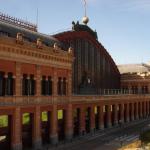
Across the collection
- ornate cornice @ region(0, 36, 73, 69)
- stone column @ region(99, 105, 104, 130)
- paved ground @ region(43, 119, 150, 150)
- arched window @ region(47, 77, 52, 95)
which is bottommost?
paved ground @ region(43, 119, 150, 150)

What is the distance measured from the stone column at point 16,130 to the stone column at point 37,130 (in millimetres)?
4023

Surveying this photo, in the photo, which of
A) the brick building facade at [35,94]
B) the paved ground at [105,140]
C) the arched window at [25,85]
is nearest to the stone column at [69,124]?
the brick building facade at [35,94]

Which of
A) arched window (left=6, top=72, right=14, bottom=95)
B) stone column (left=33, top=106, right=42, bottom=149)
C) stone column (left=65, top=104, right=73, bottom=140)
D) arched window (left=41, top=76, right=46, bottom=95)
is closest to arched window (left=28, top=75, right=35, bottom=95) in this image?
stone column (left=33, top=106, right=42, bottom=149)

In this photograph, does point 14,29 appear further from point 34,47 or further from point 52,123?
point 52,123

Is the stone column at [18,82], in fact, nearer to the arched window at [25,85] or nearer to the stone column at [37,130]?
the arched window at [25,85]

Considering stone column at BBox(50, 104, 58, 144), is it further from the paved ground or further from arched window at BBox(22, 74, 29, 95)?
arched window at BBox(22, 74, 29, 95)

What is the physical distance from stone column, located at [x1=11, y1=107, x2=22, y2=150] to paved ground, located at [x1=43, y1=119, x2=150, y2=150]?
20.7 feet

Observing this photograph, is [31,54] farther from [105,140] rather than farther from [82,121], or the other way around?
[105,140]

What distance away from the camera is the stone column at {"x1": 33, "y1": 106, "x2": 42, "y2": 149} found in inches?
2066

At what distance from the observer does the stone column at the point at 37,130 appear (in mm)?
52469

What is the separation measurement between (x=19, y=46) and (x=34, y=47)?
158 inches

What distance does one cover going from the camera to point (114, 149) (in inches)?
2135

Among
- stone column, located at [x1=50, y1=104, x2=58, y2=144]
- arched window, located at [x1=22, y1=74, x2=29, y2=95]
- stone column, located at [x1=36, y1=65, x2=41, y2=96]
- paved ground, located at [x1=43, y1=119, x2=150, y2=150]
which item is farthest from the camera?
stone column, located at [x1=50, y1=104, x2=58, y2=144]

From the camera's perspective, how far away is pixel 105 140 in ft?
206
